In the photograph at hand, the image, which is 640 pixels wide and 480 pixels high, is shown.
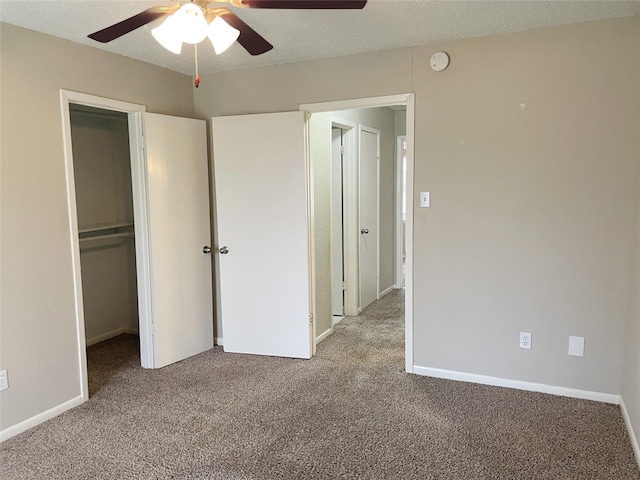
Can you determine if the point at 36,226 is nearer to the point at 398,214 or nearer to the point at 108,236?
the point at 108,236

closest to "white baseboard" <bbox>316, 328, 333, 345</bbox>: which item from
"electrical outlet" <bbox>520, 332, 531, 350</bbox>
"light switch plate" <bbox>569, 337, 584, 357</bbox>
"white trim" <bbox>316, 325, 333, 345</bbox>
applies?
"white trim" <bbox>316, 325, 333, 345</bbox>

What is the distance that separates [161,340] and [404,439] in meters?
2.01

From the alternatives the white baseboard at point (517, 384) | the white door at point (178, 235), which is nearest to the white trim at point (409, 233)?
the white baseboard at point (517, 384)

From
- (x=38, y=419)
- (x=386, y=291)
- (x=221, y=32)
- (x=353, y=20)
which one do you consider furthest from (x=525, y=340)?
(x=38, y=419)

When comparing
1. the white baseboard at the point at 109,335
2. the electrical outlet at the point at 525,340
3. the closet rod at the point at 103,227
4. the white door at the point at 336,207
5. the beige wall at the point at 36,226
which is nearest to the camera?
the beige wall at the point at 36,226

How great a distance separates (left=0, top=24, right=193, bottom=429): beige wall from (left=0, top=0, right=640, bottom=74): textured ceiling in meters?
0.19

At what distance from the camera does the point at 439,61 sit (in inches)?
119

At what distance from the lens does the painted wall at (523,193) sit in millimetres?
2693

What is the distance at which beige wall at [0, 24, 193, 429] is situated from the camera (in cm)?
254

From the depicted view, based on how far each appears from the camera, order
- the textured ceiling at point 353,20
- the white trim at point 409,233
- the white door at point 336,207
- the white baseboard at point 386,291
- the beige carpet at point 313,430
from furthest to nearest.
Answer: the white baseboard at point 386,291 → the white door at point 336,207 → the white trim at point 409,233 → the textured ceiling at point 353,20 → the beige carpet at point 313,430

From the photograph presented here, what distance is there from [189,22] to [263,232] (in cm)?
201

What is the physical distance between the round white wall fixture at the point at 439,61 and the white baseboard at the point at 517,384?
2086 mm

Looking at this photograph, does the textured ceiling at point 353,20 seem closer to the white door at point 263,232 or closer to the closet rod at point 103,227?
the white door at point 263,232

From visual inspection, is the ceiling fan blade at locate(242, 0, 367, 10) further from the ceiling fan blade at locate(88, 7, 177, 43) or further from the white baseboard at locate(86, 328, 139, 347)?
the white baseboard at locate(86, 328, 139, 347)
